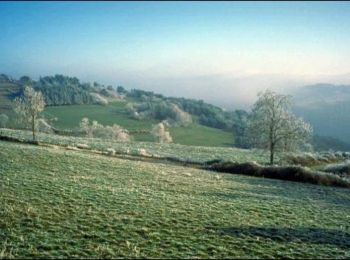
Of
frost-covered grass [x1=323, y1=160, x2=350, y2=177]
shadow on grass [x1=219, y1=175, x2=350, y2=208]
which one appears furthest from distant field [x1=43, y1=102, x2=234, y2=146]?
shadow on grass [x1=219, y1=175, x2=350, y2=208]

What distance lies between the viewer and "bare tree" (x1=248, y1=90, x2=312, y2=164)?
188ft

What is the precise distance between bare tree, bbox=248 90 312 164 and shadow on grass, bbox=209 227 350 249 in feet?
122

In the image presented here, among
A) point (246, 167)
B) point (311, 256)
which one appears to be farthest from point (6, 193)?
point (246, 167)

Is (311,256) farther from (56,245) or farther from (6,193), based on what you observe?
(6,193)

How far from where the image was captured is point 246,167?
45.5 m

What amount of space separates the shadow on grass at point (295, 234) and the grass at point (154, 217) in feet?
0.18

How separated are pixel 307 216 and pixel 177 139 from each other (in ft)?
384

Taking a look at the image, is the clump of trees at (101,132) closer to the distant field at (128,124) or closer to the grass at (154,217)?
the distant field at (128,124)

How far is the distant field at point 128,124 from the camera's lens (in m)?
138

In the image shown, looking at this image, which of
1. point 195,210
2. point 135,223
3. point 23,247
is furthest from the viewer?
point 195,210

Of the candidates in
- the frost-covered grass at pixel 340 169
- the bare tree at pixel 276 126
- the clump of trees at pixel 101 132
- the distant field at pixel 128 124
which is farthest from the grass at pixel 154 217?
the distant field at pixel 128 124

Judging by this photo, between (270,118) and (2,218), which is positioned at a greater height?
(270,118)

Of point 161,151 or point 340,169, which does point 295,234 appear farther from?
point 161,151

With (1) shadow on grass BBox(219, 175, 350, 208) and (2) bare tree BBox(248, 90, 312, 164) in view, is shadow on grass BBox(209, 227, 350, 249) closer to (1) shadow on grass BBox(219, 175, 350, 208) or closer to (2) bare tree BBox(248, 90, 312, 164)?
(1) shadow on grass BBox(219, 175, 350, 208)
